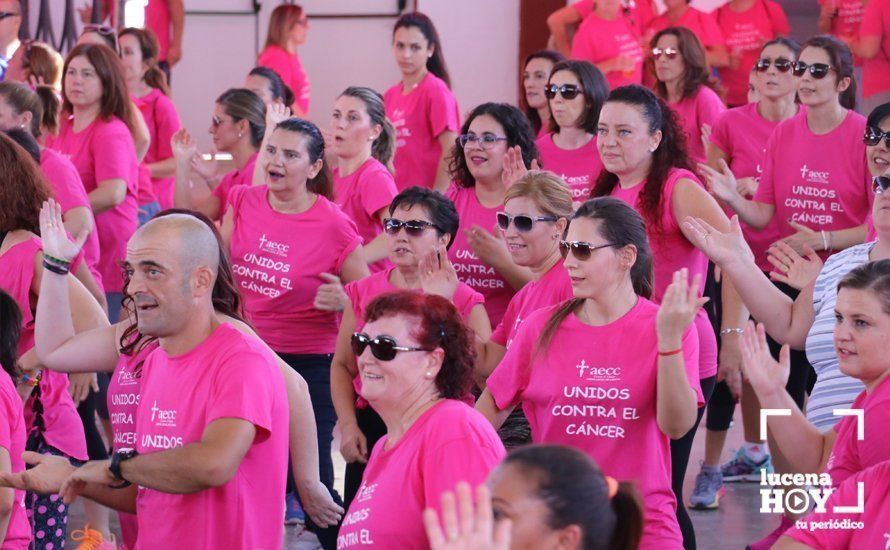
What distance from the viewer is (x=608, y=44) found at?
8867mm

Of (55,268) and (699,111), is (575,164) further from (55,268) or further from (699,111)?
(55,268)

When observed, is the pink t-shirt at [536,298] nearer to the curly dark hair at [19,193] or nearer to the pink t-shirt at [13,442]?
the pink t-shirt at [13,442]

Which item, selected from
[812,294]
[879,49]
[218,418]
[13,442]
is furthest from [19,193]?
[879,49]

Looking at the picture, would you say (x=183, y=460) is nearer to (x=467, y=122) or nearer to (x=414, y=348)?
(x=414, y=348)

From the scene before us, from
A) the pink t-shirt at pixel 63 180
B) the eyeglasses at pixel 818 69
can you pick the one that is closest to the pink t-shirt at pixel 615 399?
the eyeglasses at pixel 818 69

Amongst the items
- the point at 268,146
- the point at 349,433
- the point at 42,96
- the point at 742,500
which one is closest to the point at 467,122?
the point at 268,146

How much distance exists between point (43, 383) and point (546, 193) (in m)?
1.80

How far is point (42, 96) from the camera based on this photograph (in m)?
7.28

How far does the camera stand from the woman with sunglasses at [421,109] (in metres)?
7.41

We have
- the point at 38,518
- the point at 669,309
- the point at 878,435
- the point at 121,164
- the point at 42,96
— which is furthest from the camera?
the point at 42,96

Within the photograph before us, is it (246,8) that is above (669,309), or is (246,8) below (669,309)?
above

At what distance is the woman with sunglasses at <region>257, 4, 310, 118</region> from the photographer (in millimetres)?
9945

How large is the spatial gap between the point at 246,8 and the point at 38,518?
27.2 ft

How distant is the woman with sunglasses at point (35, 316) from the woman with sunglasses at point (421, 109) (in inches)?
109
